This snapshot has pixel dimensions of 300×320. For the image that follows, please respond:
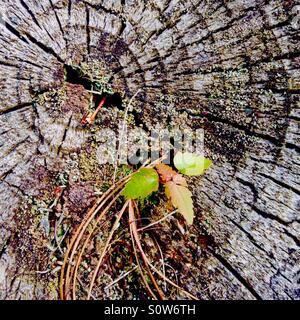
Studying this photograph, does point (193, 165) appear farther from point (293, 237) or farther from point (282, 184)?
point (293, 237)

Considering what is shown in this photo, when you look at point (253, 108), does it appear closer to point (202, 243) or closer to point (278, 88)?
point (278, 88)

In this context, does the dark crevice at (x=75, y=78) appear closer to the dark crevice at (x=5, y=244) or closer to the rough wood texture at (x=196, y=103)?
the rough wood texture at (x=196, y=103)

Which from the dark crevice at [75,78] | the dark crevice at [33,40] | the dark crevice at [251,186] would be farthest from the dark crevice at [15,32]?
the dark crevice at [251,186]

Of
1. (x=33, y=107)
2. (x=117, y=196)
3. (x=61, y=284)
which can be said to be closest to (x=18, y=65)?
(x=33, y=107)

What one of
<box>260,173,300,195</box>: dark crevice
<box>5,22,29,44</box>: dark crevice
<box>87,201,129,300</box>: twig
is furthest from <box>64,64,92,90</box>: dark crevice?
<box>260,173,300,195</box>: dark crevice

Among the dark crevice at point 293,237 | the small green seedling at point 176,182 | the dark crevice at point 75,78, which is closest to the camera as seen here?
the dark crevice at point 293,237

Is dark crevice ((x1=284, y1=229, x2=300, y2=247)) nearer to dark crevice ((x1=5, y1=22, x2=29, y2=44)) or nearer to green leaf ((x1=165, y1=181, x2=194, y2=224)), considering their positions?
green leaf ((x1=165, y1=181, x2=194, y2=224))
